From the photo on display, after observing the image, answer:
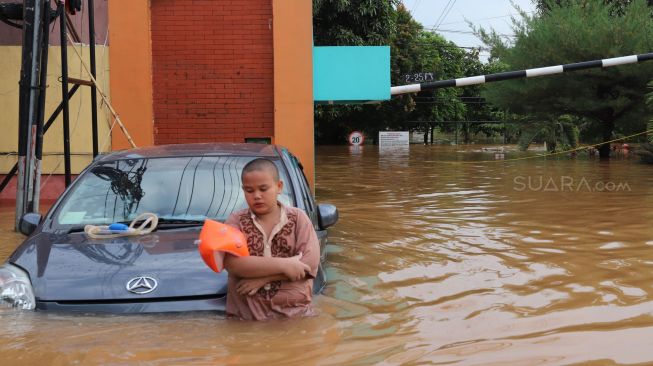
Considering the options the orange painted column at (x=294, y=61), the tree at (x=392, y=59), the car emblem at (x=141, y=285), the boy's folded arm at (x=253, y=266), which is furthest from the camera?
the tree at (x=392, y=59)

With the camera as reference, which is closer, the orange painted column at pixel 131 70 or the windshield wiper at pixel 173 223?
the windshield wiper at pixel 173 223

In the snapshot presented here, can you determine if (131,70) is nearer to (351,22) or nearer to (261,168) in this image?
(261,168)

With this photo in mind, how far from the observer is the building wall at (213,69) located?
38.0ft

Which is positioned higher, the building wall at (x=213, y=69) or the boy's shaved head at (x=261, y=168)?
the building wall at (x=213, y=69)

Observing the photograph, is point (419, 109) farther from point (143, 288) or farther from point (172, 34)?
point (143, 288)

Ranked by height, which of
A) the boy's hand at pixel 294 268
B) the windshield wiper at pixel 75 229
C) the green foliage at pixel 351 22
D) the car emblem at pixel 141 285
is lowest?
the car emblem at pixel 141 285

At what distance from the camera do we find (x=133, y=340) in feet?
12.4

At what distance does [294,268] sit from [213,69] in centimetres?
832

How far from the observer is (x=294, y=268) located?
378 cm

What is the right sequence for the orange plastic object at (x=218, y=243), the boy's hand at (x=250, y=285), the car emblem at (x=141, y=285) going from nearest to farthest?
the orange plastic object at (x=218, y=243), the boy's hand at (x=250, y=285), the car emblem at (x=141, y=285)

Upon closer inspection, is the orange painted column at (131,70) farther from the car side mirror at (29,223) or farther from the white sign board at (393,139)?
the white sign board at (393,139)

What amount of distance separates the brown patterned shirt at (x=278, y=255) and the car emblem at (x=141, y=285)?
0.44 m

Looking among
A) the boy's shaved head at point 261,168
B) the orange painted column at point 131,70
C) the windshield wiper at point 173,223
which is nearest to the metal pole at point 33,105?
the orange painted column at point 131,70

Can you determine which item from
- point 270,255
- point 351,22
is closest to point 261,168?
point 270,255
